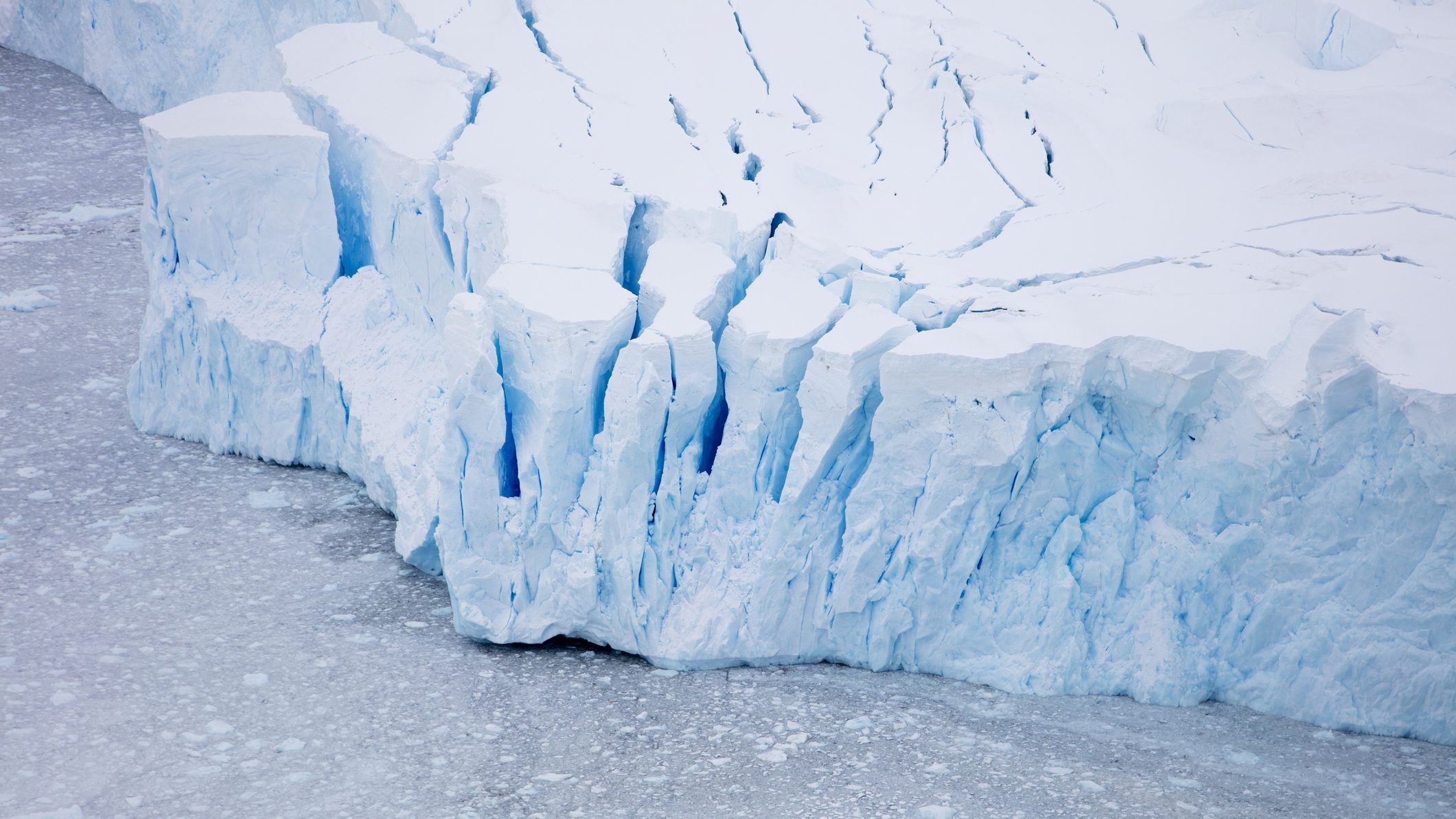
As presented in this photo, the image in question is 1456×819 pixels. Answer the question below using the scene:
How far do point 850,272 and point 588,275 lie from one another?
0.74 m

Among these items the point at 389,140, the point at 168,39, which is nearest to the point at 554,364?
the point at 389,140

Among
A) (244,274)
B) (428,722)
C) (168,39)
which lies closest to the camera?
(428,722)

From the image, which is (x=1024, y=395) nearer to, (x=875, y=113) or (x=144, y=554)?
(x=875, y=113)

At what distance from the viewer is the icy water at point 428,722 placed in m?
2.75

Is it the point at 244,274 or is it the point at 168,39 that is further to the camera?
the point at 168,39

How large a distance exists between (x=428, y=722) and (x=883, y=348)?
1.50 m

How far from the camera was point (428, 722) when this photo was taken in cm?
303

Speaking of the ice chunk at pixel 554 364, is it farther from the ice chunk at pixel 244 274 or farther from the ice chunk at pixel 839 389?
the ice chunk at pixel 244 274

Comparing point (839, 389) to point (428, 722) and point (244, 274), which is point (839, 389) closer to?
point (428, 722)

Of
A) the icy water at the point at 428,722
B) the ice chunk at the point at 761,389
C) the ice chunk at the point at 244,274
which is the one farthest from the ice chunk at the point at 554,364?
the ice chunk at the point at 244,274

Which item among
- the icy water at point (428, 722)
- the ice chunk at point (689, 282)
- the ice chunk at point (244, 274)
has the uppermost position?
the ice chunk at point (689, 282)

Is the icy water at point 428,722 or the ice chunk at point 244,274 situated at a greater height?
the ice chunk at point 244,274

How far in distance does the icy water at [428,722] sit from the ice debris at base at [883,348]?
0.15 meters

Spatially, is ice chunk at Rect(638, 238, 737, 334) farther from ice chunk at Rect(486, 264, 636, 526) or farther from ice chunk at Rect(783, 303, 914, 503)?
ice chunk at Rect(783, 303, 914, 503)
